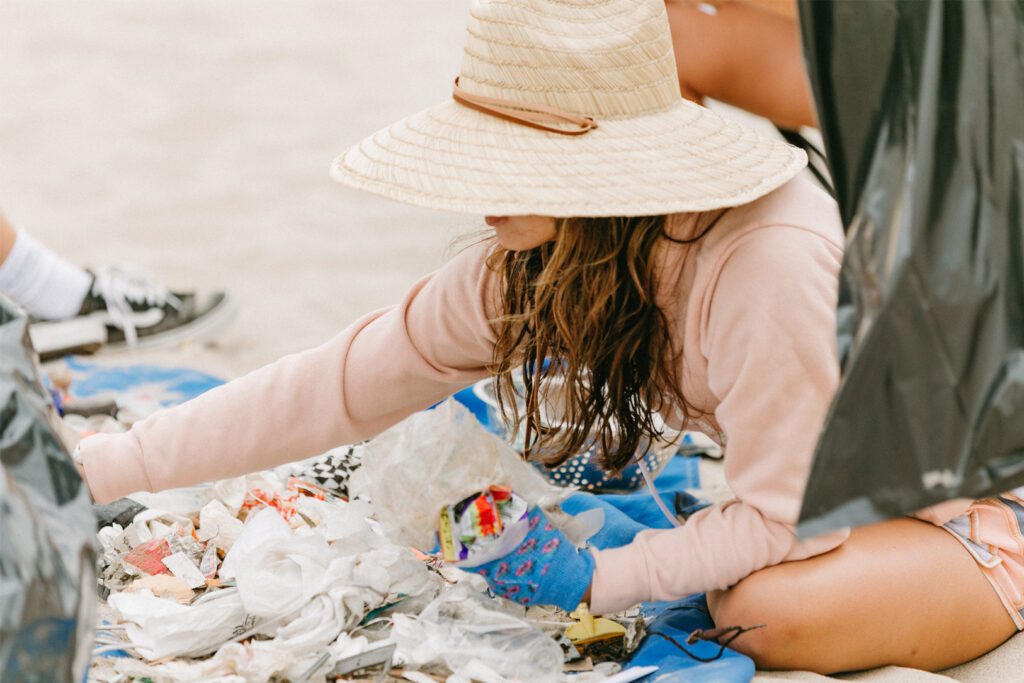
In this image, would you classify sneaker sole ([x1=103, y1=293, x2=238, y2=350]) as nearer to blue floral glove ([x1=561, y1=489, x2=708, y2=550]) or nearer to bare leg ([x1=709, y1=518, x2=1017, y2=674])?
blue floral glove ([x1=561, y1=489, x2=708, y2=550])

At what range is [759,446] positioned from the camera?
1.32 metres

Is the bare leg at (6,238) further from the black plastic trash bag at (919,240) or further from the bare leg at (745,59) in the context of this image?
the black plastic trash bag at (919,240)

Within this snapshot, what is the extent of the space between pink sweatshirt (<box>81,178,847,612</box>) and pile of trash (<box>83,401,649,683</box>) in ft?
0.35

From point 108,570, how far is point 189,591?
0.47 ft

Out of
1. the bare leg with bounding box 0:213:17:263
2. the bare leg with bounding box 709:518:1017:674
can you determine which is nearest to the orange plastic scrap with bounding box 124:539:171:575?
the bare leg with bounding box 709:518:1017:674

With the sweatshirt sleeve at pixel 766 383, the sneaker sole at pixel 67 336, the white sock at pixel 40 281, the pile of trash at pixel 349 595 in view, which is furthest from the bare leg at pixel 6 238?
the sweatshirt sleeve at pixel 766 383

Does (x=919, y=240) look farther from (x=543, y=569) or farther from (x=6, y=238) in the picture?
(x=6, y=238)

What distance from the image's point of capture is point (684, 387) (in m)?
1.47

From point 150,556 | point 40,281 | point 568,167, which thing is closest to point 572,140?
point 568,167

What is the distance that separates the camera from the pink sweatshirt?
1280 mm

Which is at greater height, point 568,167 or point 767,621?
point 568,167

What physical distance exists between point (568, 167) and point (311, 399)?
1.80 ft

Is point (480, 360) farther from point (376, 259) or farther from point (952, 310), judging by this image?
point (376, 259)

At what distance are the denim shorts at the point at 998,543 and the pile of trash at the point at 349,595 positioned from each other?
18.3 inches
